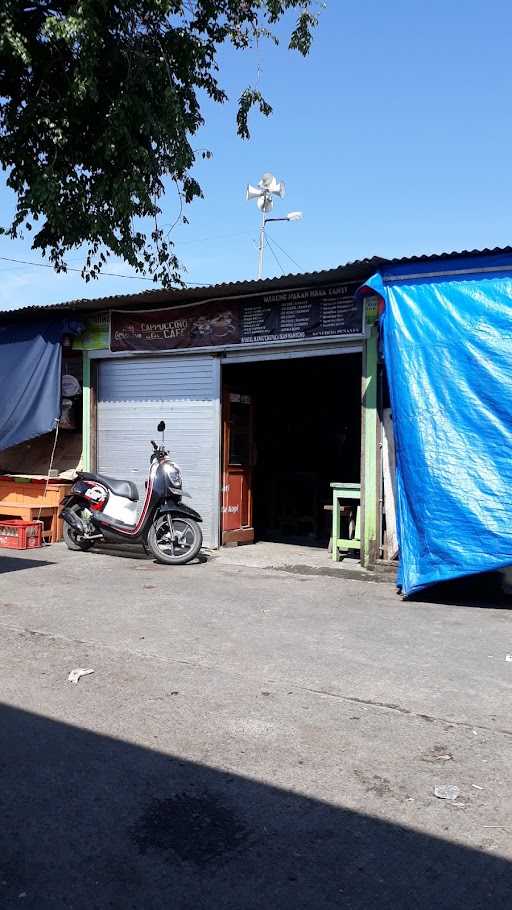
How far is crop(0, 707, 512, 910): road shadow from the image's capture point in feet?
8.38

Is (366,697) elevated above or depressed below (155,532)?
below

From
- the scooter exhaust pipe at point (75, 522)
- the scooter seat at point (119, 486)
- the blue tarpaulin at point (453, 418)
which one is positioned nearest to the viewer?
the blue tarpaulin at point (453, 418)

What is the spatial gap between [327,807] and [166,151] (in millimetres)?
6916

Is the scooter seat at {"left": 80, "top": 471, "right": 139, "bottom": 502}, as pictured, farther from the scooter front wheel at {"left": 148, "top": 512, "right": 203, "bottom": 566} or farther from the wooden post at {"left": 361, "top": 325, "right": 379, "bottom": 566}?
the wooden post at {"left": 361, "top": 325, "right": 379, "bottom": 566}

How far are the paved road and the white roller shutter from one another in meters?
3.94

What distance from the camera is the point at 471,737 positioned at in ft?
13.0

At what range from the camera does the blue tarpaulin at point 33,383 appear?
11250mm

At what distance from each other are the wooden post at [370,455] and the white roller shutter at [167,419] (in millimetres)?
2446

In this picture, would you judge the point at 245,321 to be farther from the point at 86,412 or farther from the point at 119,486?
the point at 86,412

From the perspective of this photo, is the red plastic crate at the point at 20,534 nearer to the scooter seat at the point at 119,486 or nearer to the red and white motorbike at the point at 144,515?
the red and white motorbike at the point at 144,515

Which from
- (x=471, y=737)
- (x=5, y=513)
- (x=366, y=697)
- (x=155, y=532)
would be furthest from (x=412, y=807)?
(x=5, y=513)

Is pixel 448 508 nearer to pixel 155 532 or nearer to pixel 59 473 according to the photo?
pixel 155 532

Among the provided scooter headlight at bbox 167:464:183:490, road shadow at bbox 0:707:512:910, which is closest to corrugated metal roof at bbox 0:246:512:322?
scooter headlight at bbox 167:464:183:490

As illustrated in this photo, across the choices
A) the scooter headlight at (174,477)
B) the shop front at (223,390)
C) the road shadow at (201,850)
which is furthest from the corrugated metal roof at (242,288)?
the road shadow at (201,850)
